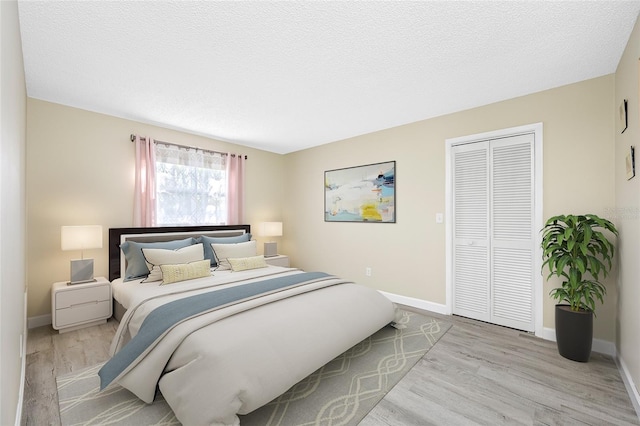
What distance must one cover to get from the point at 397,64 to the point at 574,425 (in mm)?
2846

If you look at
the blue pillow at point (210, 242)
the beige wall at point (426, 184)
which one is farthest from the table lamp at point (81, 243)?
the beige wall at point (426, 184)

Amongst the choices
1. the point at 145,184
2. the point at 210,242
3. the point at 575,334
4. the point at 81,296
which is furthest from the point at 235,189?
the point at 575,334

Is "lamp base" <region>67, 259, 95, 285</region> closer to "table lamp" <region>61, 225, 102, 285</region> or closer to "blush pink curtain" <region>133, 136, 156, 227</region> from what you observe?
"table lamp" <region>61, 225, 102, 285</region>

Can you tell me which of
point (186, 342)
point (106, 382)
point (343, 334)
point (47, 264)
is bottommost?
point (106, 382)

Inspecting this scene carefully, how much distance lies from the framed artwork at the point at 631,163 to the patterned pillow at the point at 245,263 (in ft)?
12.1

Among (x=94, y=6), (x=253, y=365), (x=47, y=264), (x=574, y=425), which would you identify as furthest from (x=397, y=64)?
(x=47, y=264)

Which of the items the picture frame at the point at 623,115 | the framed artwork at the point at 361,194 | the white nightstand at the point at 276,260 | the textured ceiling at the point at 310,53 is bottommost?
the white nightstand at the point at 276,260

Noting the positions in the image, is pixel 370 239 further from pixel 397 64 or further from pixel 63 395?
pixel 63 395

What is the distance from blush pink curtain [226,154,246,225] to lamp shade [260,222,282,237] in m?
0.39

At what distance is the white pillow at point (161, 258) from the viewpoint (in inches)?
129

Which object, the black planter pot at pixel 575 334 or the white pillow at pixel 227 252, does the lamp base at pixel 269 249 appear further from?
the black planter pot at pixel 575 334

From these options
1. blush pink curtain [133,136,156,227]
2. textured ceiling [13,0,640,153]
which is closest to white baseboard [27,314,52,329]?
blush pink curtain [133,136,156,227]

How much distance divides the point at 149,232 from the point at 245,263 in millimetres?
1383

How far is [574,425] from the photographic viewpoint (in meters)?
1.79
